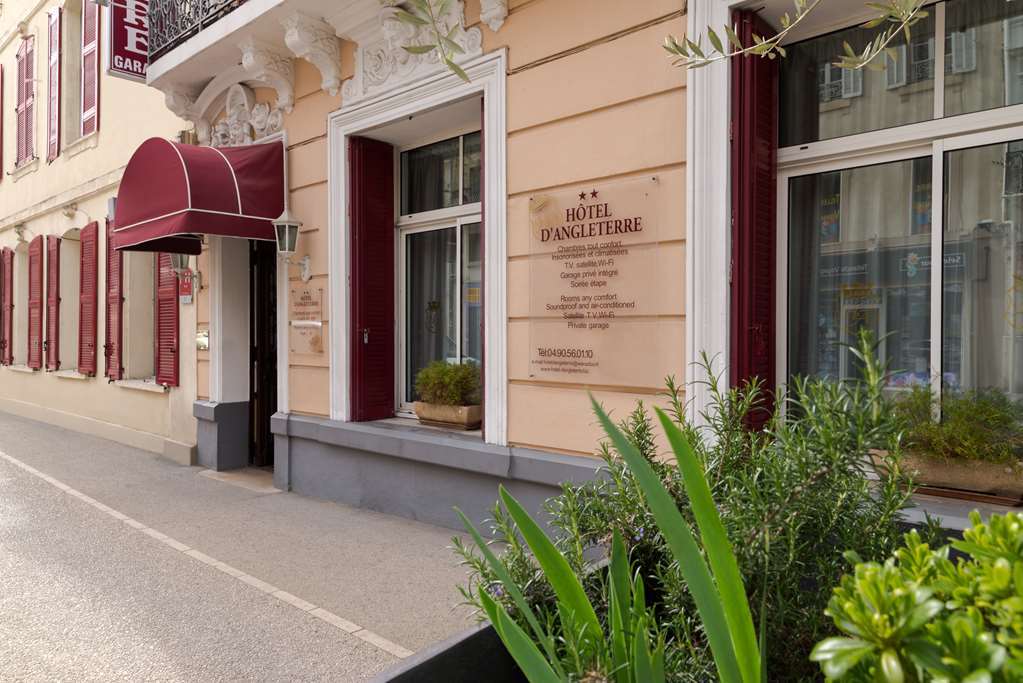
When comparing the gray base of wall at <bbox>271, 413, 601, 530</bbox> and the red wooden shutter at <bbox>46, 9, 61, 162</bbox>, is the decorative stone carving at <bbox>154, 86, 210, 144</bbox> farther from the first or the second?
the red wooden shutter at <bbox>46, 9, 61, 162</bbox>

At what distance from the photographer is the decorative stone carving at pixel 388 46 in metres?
5.32

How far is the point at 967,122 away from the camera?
11.0 ft

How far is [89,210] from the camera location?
11.3 m

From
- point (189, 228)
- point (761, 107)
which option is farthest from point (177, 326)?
point (761, 107)

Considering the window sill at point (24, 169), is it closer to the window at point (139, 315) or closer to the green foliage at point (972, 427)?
the window at point (139, 315)

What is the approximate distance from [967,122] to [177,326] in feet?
27.6

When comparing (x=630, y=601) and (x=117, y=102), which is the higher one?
(x=117, y=102)

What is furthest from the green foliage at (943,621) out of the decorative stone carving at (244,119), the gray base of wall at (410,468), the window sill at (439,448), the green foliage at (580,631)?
the decorative stone carving at (244,119)

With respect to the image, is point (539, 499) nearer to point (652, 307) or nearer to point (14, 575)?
point (652, 307)

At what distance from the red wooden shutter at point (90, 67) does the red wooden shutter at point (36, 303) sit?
3.15m

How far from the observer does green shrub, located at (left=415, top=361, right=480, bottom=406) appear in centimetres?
579

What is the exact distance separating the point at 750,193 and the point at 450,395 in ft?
9.57

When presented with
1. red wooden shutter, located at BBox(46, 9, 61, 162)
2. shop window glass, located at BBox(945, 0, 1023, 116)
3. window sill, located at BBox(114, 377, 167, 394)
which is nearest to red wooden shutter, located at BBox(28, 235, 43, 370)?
red wooden shutter, located at BBox(46, 9, 61, 162)

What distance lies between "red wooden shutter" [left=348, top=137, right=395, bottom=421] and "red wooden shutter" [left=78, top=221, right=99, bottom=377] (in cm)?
669
